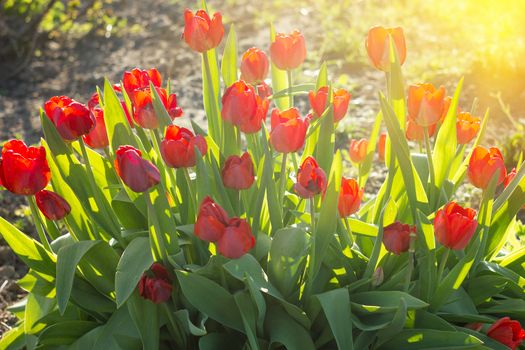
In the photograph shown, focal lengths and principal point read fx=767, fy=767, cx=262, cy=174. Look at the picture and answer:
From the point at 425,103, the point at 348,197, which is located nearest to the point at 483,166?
the point at 425,103

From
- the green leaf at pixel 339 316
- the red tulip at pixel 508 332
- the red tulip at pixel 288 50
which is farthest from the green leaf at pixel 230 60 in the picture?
the red tulip at pixel 508 332

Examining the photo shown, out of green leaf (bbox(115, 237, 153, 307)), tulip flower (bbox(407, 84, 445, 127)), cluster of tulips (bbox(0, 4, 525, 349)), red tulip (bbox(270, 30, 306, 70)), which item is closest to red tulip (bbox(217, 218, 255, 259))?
cluster of tulips (bbox(0, 4, 525, 349))

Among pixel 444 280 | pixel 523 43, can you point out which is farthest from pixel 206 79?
pixel 523 43

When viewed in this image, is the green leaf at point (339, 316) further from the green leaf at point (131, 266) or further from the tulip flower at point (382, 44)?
the tulip flower at point (382, 44)

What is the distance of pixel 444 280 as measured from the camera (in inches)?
66.5

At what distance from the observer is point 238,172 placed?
160 cm

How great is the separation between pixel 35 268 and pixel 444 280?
95cm

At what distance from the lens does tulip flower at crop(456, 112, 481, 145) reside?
6.33ft

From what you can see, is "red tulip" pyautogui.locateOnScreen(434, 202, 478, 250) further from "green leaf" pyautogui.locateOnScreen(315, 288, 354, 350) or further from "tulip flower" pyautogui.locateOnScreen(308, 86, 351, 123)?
"tulip flower" pyautogui.locateOnScreen(308, 86, 351, 123)

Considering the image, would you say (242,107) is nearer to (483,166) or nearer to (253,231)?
(253,231)

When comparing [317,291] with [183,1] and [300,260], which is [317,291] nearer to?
[300,260]

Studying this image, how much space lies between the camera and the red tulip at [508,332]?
167cm

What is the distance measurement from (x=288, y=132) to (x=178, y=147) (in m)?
0.23

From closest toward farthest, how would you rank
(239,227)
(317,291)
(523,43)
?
1. (239,227)
2. (317,291)
3. (523,43)
